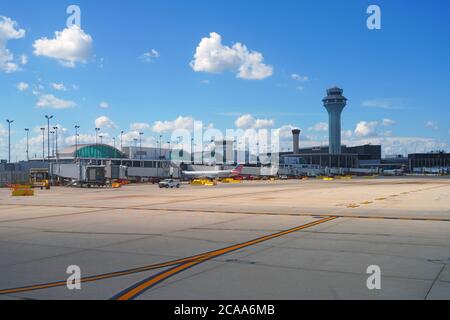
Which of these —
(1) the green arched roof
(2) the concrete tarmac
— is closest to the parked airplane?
(1) the green arched roof

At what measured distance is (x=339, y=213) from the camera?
86.4ft

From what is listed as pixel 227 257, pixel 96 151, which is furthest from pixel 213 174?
pixel 227 257

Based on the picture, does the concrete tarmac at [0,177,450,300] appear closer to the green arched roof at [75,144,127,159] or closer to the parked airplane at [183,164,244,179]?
the parked airplane at [183,164,244,179]

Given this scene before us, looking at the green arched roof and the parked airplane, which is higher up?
the green arched roof

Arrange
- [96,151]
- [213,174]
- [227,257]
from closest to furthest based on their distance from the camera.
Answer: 1. [227,257]
2. [213,174]
3. [96,151]

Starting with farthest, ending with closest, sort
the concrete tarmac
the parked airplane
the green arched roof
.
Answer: the green arched roof < the parked airplane < the concrete tarmac

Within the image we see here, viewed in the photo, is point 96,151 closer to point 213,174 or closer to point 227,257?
point 213,174

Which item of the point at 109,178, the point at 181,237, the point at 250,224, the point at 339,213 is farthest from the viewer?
the point at 109,178

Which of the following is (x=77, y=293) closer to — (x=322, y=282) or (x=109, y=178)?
(x=322, y=282)

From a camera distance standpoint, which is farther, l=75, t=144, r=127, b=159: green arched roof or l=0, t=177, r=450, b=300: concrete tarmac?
l=75, t=144, r=127, b=159: green arched roof

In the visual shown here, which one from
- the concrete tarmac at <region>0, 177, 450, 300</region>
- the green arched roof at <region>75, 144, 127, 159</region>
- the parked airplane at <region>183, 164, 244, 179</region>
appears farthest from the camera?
the green arched roof at <region>75, 144, 127, 159</region>

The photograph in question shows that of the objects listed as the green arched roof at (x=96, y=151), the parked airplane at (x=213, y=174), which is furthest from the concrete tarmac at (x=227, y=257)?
the green arched roof at (x=96, y=151)
